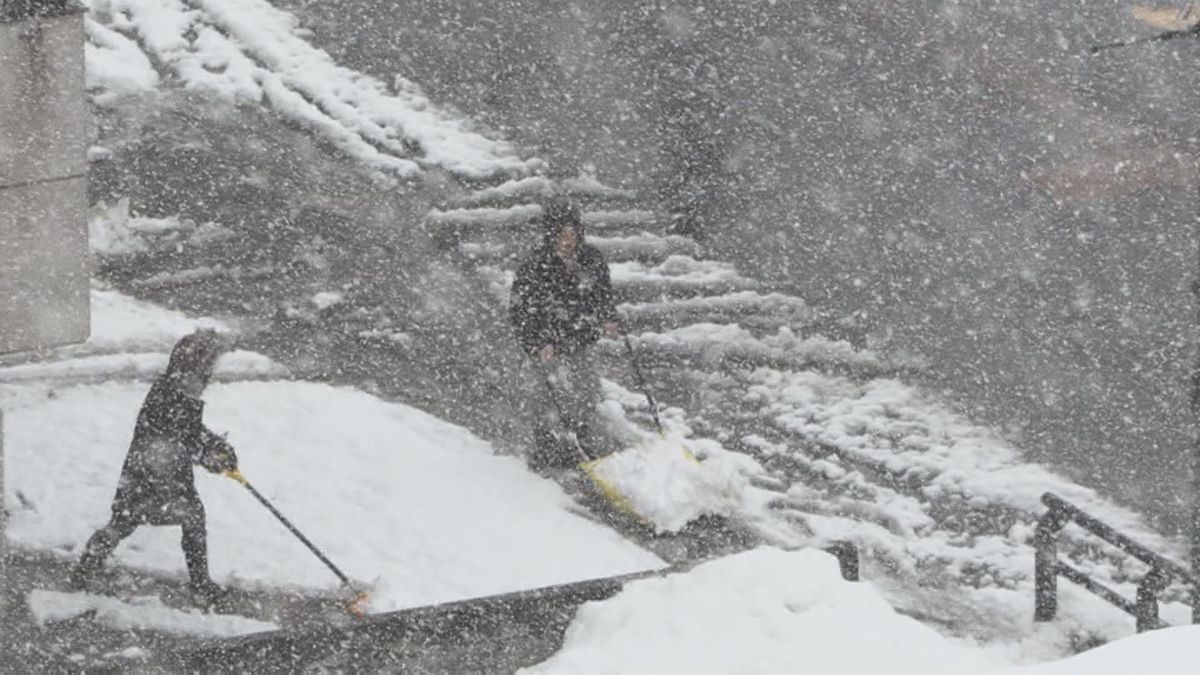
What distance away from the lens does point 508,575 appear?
383 inches

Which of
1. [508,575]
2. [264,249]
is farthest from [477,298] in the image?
[508,575]

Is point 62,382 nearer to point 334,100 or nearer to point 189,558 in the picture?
point 189,558

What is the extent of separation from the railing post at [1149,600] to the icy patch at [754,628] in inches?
83.6

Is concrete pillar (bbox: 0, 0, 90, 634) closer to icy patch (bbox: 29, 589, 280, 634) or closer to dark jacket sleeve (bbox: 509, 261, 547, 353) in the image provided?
icy patch (bbox: 29, 589, 280, 634)

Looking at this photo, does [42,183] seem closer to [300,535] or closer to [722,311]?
[300,535]

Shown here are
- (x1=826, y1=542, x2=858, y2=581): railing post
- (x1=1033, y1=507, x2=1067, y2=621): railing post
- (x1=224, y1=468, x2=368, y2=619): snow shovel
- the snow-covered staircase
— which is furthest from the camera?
the snow-covered staircase

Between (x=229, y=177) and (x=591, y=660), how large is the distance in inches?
358

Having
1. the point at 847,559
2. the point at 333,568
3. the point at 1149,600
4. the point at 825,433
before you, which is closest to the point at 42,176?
the point at 333,568

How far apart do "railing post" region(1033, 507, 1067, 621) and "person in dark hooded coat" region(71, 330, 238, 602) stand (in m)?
4.35

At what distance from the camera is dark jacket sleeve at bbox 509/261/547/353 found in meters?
10.6

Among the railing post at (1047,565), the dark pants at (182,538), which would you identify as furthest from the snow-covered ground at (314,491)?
the railing post at (1047,565)

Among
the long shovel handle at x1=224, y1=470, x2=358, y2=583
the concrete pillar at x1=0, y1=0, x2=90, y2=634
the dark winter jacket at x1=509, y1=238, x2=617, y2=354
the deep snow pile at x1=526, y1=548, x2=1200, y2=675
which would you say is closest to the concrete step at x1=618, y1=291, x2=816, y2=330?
the dark winter jacket at x1=509, y1=238, x2=617, y2=354

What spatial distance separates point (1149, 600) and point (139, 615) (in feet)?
17.2

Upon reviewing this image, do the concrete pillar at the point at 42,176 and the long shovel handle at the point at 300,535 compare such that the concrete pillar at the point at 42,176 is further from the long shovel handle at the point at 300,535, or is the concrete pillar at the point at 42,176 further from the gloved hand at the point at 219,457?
the long shovel handle at the point at 300,535
